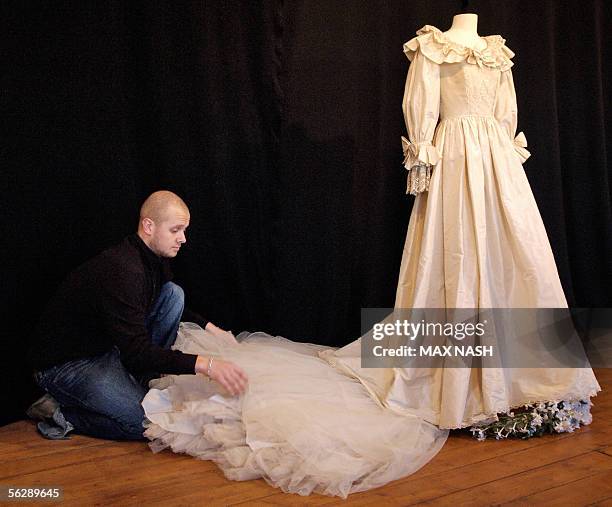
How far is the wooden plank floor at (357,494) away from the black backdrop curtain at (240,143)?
0.54 metres

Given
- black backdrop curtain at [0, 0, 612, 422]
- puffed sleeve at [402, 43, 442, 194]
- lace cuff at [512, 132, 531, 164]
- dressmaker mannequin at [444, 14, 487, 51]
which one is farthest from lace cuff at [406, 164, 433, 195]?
black backdrop curtain at [0, 0, 612, 422]

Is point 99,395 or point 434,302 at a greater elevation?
point 434,302

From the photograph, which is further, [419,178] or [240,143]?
[240,143]

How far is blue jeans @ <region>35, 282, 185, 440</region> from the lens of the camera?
2.50 m

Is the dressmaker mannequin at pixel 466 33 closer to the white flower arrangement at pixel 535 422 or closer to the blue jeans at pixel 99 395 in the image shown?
the white flower arrangement at pixel 535 422

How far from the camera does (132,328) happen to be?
2.36 m

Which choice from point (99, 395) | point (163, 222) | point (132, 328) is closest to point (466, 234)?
point (163, 222)

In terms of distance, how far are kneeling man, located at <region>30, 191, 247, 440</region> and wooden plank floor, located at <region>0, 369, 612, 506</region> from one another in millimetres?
118

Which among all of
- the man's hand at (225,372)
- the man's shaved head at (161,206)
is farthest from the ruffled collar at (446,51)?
the man's hand at (225,372)

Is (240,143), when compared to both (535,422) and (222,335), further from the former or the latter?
(535,422)

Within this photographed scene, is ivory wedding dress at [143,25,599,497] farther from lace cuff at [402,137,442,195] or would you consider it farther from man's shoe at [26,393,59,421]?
man's shoe at [26,393,59,421]

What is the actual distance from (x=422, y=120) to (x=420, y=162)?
16 centimetres

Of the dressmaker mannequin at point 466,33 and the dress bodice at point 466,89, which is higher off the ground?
the dressmaker mannequin at point 466,33

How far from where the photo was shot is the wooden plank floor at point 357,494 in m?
2.04
